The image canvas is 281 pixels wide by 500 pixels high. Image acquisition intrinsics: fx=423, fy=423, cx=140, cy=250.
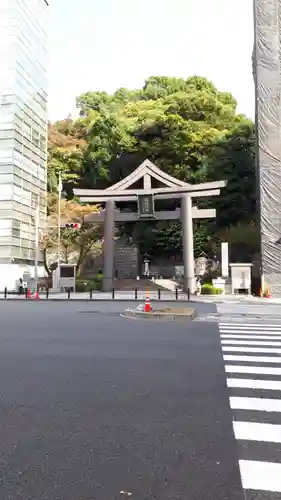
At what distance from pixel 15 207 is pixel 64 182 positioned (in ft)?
48.5

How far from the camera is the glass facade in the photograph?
134ft

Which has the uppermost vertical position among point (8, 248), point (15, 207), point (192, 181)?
point (192, 181)

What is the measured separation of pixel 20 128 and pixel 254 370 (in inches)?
1632

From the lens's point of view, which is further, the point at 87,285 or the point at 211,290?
the point at 87,285

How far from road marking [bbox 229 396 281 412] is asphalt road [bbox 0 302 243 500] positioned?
0.15 meters

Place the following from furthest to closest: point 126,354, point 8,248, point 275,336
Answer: point 8,248, point 275,336, point 126,354

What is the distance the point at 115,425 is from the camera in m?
4.14

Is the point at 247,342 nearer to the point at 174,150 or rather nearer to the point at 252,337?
the point at 252,337

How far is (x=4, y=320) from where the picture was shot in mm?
14141

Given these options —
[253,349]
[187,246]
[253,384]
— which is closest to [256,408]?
[253,384]

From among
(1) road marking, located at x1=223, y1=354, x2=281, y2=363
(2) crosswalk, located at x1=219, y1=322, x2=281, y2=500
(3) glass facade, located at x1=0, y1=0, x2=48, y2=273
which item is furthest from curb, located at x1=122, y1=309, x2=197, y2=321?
(3) glass facade, located at x1=0, y1=0, x2=48, y2=273

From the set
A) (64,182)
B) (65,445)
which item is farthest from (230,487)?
(64,182)

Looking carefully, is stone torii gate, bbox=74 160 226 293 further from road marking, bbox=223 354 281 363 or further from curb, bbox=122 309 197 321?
road marking, bbox=223 354 281 363

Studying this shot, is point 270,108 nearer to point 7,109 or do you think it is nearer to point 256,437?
point 7,109
